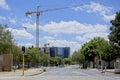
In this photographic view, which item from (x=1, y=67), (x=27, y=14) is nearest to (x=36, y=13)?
(x=27, y=14)

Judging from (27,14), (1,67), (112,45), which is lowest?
(1,67)

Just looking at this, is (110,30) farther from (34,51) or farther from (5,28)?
(34,51)

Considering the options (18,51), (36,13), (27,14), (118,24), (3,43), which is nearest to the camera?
(118,24)

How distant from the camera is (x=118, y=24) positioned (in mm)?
69000

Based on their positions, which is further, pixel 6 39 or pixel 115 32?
A: pixel 6 39

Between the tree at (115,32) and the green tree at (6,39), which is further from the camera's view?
the green tree at (6,39)

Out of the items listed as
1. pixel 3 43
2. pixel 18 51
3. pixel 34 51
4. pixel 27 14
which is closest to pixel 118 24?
pixel 3 43

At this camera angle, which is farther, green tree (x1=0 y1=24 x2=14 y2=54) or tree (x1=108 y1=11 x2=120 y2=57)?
green tree (x1=0 y1=24 x2=14 y2=54)

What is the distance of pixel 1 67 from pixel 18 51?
64.4ft

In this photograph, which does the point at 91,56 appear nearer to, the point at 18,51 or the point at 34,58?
the point at 34,58

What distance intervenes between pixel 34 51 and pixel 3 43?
184 ft

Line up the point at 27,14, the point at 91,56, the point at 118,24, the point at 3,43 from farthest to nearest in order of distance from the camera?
the point at 91,56 → the point at 27,14 → the point at 3,43 → the point at 118,24

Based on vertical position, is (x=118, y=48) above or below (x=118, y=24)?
below

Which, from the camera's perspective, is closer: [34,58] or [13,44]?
[13,44]
